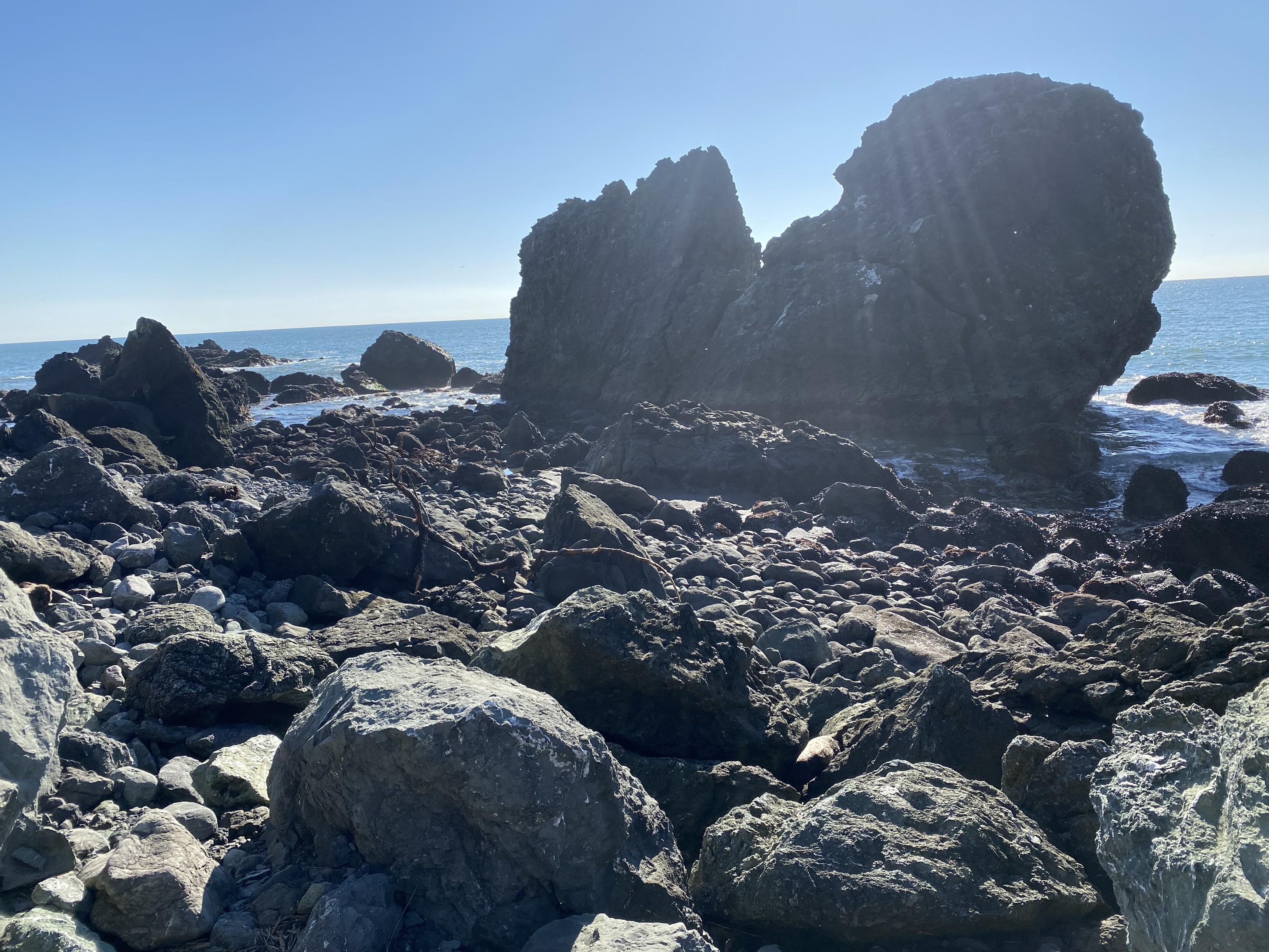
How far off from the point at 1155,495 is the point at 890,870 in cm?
1361

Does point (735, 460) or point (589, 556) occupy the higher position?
point (735, 460)

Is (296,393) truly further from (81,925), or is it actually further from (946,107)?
(81,925)

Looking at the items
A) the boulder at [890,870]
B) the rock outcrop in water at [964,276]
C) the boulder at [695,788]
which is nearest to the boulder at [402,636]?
the boulder at [695,788]

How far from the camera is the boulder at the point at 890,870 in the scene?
2934mm

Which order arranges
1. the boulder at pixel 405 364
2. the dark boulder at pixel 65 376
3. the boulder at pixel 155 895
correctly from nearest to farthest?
the boulder at pixel 155 895 → the dark boulder at pixel 65 376 → the boulder at pixel 405 364

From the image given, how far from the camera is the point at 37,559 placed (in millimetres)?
6539

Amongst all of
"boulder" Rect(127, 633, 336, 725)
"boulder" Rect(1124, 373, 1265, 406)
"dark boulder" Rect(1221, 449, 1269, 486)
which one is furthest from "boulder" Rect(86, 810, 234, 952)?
"boulder" Rect(1124, 373, 1265, 406)

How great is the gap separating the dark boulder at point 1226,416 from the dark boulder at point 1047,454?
7086 mm

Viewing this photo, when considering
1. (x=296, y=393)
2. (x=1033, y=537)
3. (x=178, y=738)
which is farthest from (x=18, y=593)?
(x=296, y=393)

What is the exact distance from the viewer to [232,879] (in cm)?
322

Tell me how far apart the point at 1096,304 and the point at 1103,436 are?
148 inches

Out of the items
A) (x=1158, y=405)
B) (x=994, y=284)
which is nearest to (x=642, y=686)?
(x=994, y=284)

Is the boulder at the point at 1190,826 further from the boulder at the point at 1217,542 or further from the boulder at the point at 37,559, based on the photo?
the boulder at the point at 1217,542

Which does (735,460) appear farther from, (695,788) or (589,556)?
(695,788)
